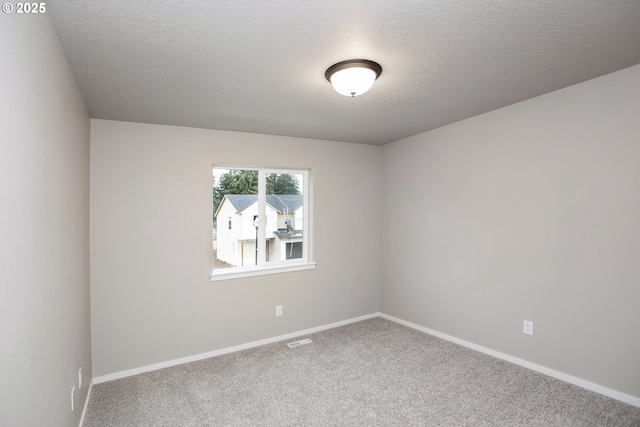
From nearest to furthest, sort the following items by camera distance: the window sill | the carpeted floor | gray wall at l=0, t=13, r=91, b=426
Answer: gray wall at l=0, t=13, r=91, b=426 → the carpeted floor → the window sill

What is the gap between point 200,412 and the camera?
2516 mm

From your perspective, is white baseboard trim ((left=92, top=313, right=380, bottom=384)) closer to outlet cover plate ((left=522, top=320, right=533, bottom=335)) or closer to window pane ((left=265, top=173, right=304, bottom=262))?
window pane ((left=265, top=173, right=304, bottom=262))

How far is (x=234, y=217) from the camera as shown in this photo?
150 inches

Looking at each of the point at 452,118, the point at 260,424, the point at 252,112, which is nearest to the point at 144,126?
the point at 252,112

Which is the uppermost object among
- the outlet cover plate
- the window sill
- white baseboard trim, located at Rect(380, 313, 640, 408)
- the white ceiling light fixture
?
the white ceiling light fixture

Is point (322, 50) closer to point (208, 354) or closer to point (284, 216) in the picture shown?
point (284, 216)

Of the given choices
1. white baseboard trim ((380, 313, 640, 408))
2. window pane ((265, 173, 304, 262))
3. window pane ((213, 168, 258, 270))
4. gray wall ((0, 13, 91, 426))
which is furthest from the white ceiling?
white baseboard trim ((380, 313, 640, 408))

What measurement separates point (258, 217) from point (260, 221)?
0.17ft

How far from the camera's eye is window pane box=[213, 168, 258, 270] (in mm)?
3701

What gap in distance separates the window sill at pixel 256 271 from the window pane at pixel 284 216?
0.49ft

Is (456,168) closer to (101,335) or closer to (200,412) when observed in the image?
(200,412)

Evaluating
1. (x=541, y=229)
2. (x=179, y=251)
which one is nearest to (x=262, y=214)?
(x=179, y=251)

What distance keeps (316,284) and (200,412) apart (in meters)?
1.97

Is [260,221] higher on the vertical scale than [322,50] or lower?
lower
